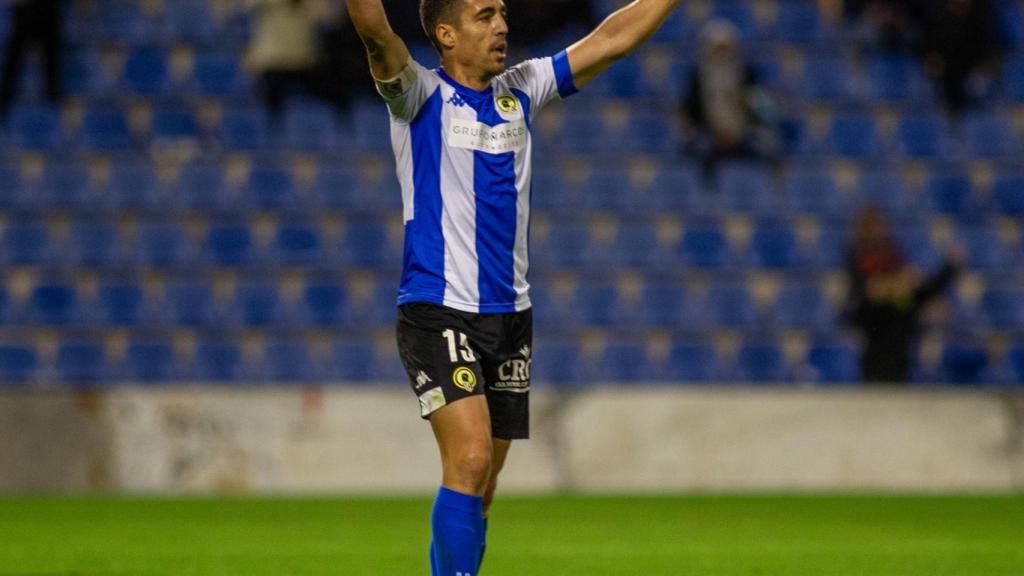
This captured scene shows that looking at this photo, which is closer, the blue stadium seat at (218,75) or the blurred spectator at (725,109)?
the blurred spectator at (725,109)

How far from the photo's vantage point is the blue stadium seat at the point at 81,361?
49.0ft

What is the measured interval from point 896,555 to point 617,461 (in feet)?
16.2

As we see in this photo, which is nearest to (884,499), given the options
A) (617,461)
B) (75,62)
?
(617,461)

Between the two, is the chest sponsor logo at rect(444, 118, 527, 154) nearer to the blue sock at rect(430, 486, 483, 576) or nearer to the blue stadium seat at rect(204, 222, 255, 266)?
the blue sock at rect(430, 486, 483, 576)

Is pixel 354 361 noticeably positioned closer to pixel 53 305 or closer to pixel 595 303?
pixel 595 303

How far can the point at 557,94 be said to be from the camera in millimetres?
6094

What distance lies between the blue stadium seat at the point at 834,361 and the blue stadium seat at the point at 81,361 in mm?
6199

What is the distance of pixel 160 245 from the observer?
50.7 feet

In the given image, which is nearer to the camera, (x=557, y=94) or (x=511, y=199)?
(x=511, y=199)

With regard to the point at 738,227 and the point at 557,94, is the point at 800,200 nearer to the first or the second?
the point at 738,227

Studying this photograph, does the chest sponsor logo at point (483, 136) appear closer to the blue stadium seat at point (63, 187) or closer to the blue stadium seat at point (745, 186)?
the blue stadium seat at point (745, 186)

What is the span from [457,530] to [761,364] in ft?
32.6

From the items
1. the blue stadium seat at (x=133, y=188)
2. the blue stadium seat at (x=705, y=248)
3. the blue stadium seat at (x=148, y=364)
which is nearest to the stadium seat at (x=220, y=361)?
the blue stadium seat at (x=148, y=364)

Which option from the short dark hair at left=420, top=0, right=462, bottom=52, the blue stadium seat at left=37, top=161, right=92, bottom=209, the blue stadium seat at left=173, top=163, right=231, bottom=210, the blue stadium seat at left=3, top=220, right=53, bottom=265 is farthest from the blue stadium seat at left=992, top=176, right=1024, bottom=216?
the short dark hair at left=420, top=0, right=462, bottom=52
